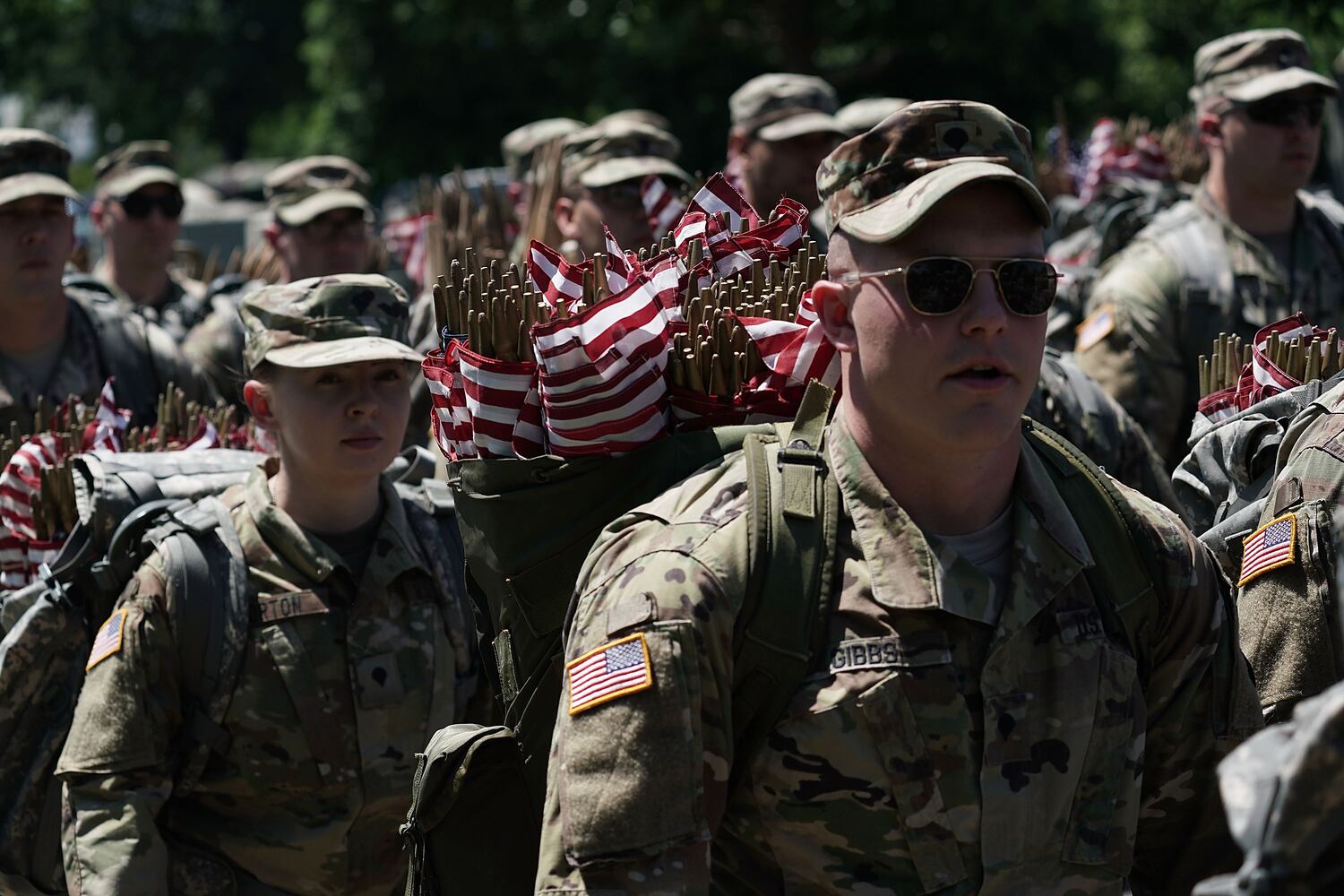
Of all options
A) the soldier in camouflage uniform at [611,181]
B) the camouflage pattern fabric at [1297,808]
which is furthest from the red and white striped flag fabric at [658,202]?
the camouflage pattern fabric at [1297,808]

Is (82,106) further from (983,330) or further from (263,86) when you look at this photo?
(983,330)

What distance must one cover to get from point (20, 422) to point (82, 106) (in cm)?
3724

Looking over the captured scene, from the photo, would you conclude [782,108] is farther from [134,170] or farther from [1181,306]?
[134,170]

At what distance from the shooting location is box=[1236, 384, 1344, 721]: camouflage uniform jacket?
4391mm

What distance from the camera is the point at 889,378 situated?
334cm

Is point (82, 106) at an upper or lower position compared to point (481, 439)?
upper

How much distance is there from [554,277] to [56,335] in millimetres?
4677

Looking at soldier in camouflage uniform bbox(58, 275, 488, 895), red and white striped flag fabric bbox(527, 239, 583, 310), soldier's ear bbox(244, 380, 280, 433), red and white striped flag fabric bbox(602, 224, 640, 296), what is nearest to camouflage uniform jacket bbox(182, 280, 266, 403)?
soldier's ear bbox(244, 380, 280, 433)

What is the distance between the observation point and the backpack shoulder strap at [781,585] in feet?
10.6

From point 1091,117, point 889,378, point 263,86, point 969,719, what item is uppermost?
point 263,86

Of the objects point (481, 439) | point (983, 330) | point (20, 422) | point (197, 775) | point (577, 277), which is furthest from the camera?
point (20, 422)

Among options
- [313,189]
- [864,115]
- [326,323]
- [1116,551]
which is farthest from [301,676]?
[864,115]

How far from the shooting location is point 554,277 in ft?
13.1

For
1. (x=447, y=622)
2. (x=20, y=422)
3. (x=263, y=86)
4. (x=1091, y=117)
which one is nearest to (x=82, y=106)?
(x=263, y=86)
